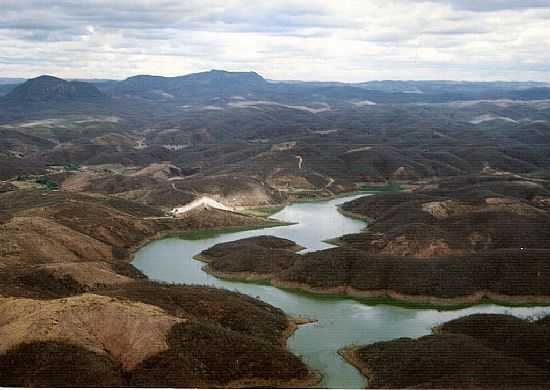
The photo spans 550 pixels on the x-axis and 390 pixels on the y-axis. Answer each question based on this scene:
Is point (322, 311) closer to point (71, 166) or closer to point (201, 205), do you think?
point (201, 205)

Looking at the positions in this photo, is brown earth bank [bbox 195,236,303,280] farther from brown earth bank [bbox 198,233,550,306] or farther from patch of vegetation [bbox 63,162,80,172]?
patch of vegetation [bbox 63,162,80,172]

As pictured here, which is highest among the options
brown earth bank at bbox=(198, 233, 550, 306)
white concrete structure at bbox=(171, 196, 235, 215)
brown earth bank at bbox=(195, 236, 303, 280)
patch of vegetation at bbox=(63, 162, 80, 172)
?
brown earth bank at bbox=(198, 233, 550, 306)

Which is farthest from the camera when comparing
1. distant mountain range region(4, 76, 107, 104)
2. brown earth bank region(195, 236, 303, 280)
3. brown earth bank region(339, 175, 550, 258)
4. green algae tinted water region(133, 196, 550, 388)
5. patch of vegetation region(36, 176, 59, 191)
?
distant mountain range region(4, 76, 107, 104)

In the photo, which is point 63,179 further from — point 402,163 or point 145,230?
point 402,163

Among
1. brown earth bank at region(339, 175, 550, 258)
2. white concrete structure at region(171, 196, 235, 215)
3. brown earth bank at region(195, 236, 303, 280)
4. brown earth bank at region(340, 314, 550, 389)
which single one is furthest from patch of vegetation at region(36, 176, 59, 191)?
brown earth bank at region(340, 314, 550, 389)

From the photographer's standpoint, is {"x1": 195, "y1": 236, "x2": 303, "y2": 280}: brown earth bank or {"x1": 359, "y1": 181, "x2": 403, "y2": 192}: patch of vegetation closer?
{"x1": 195, "y1": 236, "x2": 303, "y2": 280}: brown earth bank

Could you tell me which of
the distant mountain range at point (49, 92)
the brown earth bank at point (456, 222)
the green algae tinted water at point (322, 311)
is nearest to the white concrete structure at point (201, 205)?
the green algae tinted water at point (322, 311)

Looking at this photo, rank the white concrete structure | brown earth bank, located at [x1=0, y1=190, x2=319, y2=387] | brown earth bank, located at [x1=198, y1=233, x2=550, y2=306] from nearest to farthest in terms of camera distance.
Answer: brown earth bank, located at [x1=0, y1=190, x2=319, y2=387], brown earth bank, located at [x1=198, y1=233, x2=550, y2=306], the white concrete structure

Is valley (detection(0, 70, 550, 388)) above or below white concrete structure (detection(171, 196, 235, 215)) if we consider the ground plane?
above
